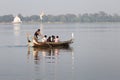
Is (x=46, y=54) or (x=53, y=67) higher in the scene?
(x=53, y=67)

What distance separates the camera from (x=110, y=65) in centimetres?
2709

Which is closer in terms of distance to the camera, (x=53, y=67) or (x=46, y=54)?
(x=53, y=67)

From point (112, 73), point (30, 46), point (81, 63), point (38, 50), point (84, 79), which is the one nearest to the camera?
point (84, 79)

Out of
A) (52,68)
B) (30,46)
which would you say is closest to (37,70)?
(52,68)

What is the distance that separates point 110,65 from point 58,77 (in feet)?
20.4

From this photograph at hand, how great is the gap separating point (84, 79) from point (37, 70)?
4602 mm

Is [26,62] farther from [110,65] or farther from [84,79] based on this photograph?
[84,79]

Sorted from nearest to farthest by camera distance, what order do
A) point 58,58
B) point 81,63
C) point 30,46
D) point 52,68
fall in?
point 52,68, point 81,63, point 58,58, point 30,46

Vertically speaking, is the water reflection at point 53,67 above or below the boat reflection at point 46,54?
above

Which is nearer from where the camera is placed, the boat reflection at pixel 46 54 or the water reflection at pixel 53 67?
the water reflection at pixel 53 67

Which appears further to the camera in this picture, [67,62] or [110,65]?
[67,62]

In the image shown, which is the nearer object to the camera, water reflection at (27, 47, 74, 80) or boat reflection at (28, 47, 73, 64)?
water reflection at (27, 47, 74, 80)

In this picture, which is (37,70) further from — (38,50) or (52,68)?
(38,50)

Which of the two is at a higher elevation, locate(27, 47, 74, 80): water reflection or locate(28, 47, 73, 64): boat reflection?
locate(27, 47, 74, 80): water reflection
